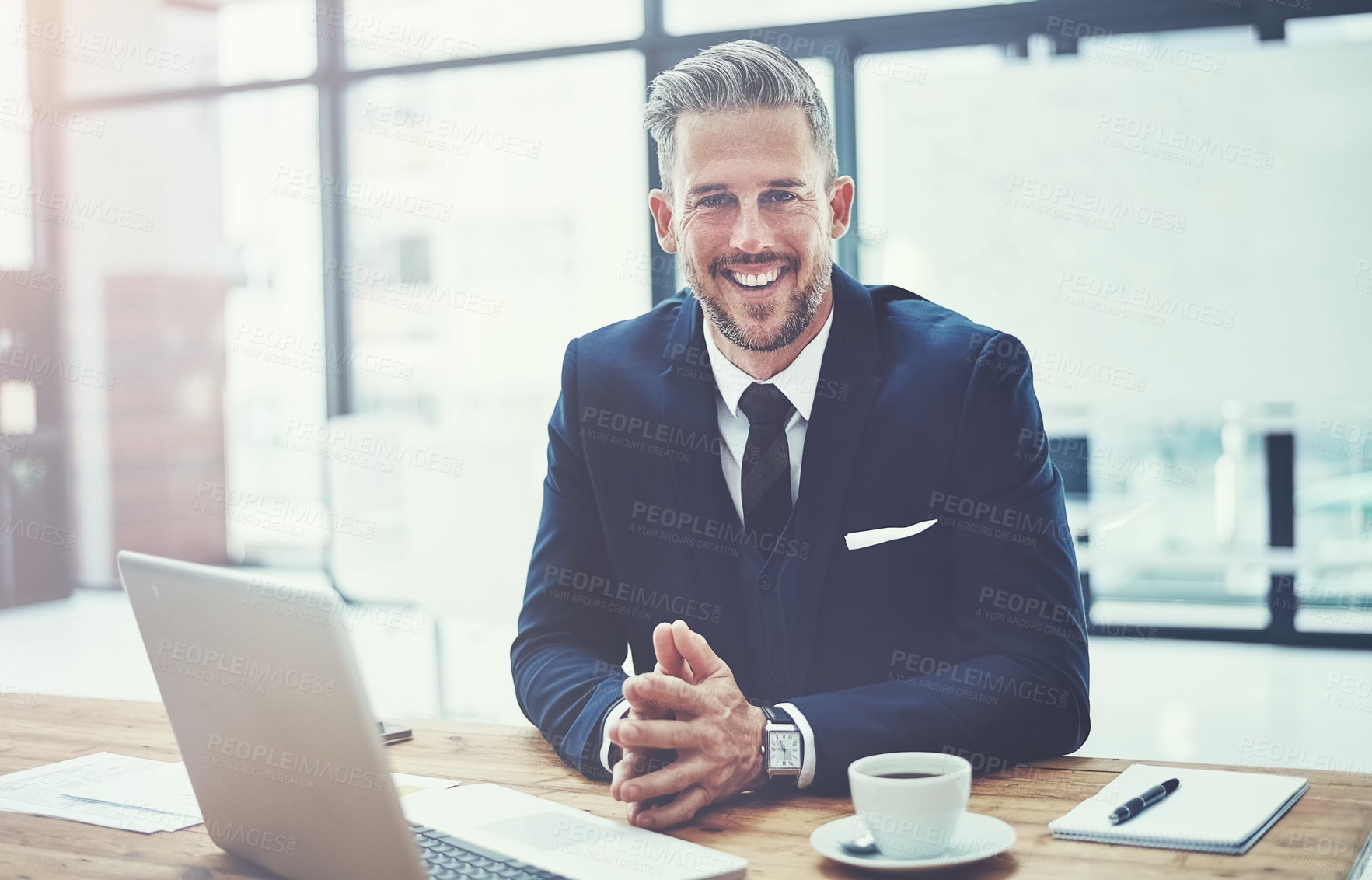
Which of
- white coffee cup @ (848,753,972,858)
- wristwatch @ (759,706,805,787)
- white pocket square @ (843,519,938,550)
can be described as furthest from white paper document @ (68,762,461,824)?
white pocket square @ (843,519,938,550)

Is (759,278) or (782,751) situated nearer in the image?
(782,751)

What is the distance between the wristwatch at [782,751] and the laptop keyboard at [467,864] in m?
0.30

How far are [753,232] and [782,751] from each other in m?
0.72

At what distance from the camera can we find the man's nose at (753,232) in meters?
1.60

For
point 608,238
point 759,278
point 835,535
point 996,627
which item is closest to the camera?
point 996,627

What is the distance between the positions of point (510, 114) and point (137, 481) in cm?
268

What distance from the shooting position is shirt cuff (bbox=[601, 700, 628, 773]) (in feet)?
3.94

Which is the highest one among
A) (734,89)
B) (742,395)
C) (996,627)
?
(734,89)

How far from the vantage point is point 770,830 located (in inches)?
41.0

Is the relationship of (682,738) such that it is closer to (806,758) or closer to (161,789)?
(806,758)

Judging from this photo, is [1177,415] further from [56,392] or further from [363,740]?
[56,392]

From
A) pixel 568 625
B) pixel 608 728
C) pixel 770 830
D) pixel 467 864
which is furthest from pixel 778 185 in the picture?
pixel 467 864

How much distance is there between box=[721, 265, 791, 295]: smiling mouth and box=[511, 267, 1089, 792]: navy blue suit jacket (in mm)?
100

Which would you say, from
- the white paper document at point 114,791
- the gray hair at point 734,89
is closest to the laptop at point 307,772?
the white paper document at point 114,791
